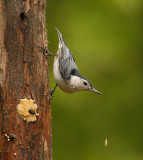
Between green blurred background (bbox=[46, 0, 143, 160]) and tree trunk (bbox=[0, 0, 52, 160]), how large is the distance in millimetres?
1598

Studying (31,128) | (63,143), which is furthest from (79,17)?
(31,128)

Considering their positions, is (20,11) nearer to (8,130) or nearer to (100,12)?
(8,130)

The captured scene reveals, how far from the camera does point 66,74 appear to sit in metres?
4.32

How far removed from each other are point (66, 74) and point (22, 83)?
3.55 feet

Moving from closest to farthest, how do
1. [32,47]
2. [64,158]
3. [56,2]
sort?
[32,47] < [64,158] < [56,2]

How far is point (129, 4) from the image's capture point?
5.42 metres

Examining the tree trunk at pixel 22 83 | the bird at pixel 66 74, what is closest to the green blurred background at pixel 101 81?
the bird at pixel 66 74

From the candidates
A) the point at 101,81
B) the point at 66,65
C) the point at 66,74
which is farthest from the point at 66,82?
the point at 101,81

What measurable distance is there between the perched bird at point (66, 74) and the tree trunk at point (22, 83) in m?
0.79

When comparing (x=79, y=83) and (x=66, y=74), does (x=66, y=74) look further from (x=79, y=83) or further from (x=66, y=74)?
(x=79, y=83)

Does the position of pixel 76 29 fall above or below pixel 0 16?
above

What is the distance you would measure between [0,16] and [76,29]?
7.85 ft

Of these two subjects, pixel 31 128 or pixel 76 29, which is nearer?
pixel 31 128

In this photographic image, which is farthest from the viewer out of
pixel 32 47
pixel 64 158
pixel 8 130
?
pixel 64 158
